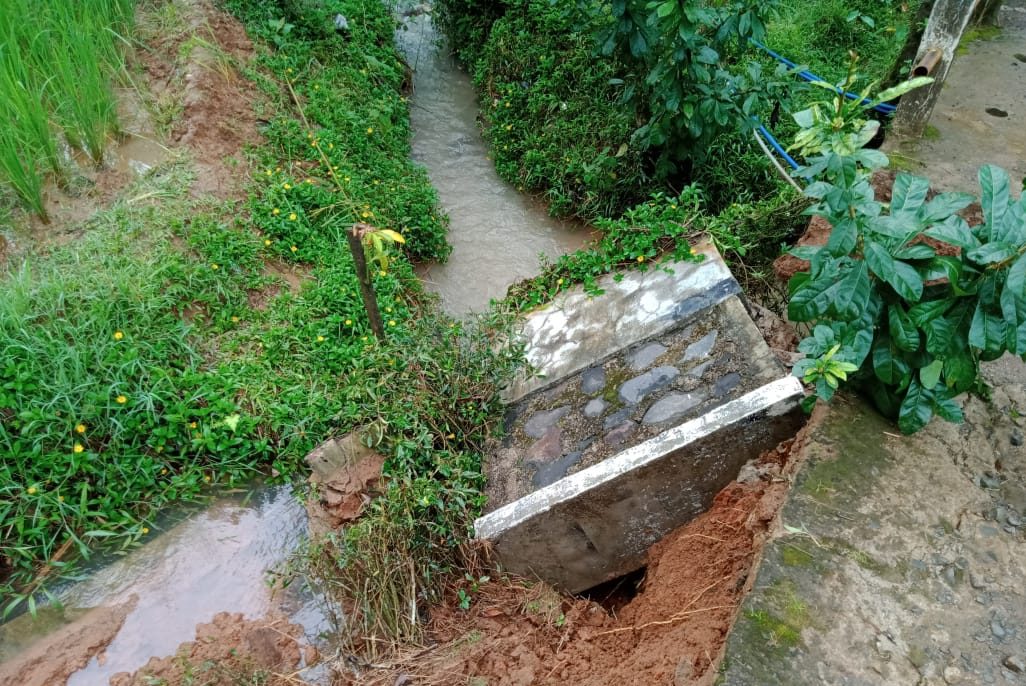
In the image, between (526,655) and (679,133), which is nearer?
(526,655)

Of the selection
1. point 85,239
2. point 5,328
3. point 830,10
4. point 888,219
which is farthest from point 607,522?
point 830,10

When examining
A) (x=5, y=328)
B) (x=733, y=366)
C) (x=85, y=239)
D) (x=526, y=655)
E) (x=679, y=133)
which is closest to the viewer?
(x=526, y=655)

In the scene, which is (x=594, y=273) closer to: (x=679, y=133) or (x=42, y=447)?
(x=679, y=133)

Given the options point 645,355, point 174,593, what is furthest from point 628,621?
point 174,593

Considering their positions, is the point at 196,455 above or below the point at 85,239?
below

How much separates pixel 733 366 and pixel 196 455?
2.69m

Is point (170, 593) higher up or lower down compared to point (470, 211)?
lower down

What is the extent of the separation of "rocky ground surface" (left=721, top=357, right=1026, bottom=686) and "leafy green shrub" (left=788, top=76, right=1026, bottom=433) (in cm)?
22

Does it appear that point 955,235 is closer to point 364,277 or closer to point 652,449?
point 652,449

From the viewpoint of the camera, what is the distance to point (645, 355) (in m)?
3.46

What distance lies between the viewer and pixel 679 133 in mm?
4523

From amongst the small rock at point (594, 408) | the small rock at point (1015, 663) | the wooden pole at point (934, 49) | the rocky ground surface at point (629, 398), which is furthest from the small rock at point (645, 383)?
the wooden pole at point (934, 49)

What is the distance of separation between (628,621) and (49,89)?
474 cm

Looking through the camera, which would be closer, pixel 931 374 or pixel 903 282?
pixel 903 282
